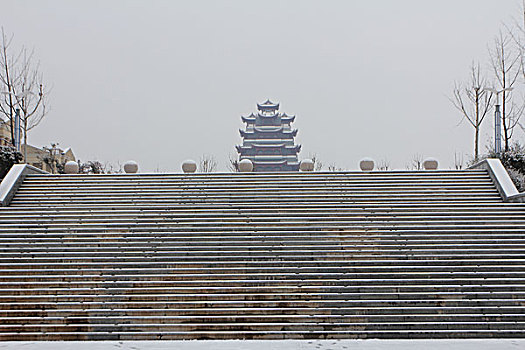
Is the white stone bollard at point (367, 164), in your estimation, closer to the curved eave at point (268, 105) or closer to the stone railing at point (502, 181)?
the stone railing at point (502, 181)

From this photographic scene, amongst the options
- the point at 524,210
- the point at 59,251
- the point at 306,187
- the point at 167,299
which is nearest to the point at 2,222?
the point at 59,251

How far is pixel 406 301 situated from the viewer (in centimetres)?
929

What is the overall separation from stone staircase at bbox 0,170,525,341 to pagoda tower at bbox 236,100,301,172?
2927cm

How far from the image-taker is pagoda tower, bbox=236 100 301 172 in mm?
43469

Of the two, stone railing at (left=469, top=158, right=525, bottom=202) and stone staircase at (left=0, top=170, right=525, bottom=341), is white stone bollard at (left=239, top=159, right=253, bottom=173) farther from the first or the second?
stone railing at (left=469, top=158, right=525, bottom=202)

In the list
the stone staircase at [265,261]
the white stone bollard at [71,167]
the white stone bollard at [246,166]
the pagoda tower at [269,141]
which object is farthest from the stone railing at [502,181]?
the pagoda tower at [269,141]

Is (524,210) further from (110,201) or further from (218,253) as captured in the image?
(110,201)

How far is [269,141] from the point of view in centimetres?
4566

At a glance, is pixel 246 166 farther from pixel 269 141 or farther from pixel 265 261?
pixel 269 141

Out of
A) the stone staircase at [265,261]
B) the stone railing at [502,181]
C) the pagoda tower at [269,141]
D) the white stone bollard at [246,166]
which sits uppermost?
the pagoda tower at [269,141]

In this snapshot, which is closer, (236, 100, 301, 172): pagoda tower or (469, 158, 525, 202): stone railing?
(469, 158, 525, 202): stone railing

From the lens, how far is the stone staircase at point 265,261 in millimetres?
9016

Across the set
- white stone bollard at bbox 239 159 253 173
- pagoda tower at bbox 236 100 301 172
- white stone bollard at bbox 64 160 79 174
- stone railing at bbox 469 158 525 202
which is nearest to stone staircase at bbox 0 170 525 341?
stone railing at bbox 469 158 525 202

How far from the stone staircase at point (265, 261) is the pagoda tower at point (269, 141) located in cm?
2927
